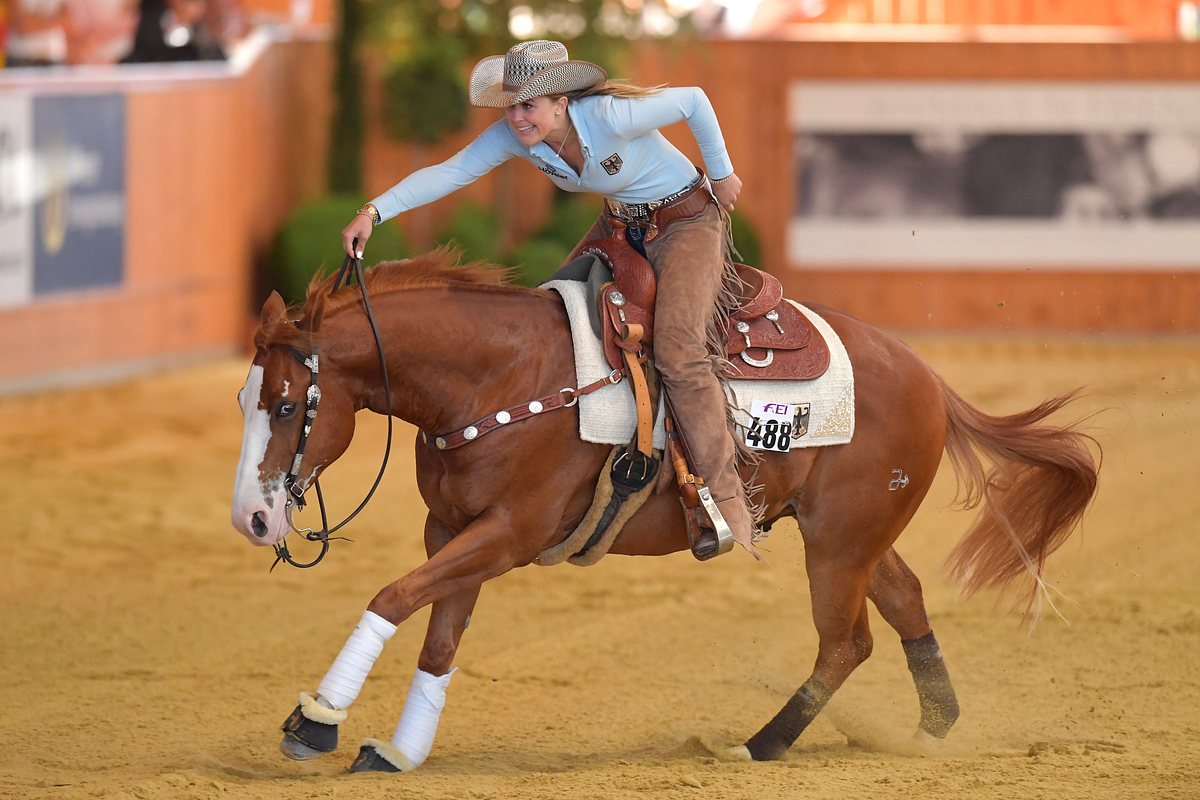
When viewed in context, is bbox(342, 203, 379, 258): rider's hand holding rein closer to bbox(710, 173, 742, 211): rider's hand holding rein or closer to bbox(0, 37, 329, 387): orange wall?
bbox(710, 173, 742, 211): rider's hand holding rein

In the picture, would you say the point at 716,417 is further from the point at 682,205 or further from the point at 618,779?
the point at 618,779

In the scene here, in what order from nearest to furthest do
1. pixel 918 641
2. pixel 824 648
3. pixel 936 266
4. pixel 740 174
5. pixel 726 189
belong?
pixel 726 189 → pixel 824 648 → pixel 918 641 → pixel 740 174 → pixel 936 266

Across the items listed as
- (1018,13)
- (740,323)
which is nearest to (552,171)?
(740,323)

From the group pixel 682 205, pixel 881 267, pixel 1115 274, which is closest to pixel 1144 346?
pixel 1115 274

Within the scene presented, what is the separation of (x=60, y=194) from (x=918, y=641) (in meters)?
8.48

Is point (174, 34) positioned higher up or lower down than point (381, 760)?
higher up

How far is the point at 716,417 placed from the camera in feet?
16.0

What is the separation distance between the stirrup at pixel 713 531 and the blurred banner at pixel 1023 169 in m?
10.4

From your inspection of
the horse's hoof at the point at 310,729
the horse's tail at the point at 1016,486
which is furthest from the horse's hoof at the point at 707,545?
the horse's hoof at the point at 310,729

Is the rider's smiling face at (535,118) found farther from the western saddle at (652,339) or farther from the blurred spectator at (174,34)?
the blurred spectator at (174,34)

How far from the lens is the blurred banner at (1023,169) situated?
1466 cm

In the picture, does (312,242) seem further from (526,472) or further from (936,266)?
(526,472)

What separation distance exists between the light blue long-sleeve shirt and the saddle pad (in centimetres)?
38

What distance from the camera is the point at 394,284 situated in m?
4.86
